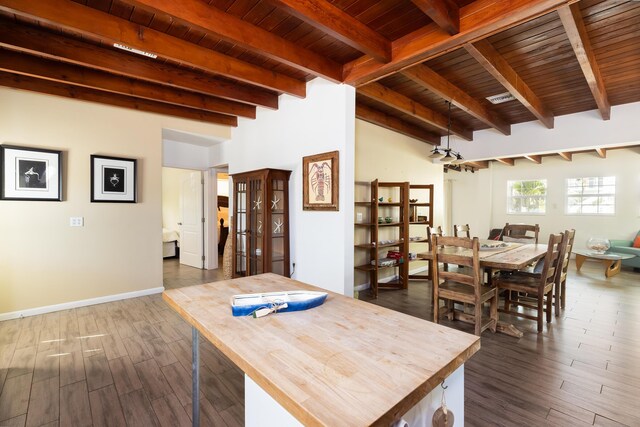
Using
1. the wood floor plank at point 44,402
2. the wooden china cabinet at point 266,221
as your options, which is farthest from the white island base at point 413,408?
the wooden china cabinet at point 266,221

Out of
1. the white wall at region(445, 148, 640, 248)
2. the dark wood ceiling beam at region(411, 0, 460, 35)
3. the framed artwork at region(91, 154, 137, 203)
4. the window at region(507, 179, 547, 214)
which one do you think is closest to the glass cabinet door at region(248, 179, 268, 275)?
the framed artwork at region(91, 154, 137, 203)

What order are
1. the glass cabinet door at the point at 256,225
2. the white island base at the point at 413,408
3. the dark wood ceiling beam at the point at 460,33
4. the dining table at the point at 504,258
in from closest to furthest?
the white island base at the point at 413,408 < the dark wood ceiling beam at the point at 460,33 < the dining table at the point at 504,258 < the glass cabinet door at the point at 256,225

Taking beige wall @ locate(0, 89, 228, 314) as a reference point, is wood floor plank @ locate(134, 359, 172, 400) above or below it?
below

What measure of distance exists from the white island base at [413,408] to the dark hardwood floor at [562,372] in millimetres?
872

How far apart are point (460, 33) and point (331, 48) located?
1084 mm

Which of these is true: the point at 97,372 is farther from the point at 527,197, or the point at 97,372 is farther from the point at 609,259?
the point at 527,197

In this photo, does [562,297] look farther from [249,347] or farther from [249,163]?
[249,163]

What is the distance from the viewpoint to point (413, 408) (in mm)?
992

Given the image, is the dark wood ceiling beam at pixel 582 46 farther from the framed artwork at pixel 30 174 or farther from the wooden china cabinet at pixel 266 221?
the framed artwork at pixel 30 174

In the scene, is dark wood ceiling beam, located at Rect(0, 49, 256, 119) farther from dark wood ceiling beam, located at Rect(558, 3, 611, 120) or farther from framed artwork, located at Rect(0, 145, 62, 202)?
dark wood ceiling beam, located at Rect(558, 3, 611, 120)

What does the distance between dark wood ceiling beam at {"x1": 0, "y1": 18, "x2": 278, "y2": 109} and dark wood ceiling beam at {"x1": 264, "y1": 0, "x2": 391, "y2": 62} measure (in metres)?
1.76

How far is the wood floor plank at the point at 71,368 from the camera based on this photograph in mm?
2129

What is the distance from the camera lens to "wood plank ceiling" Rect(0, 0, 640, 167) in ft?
6.64

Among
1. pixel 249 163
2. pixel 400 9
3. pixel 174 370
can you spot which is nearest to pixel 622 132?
pixel 400 9
